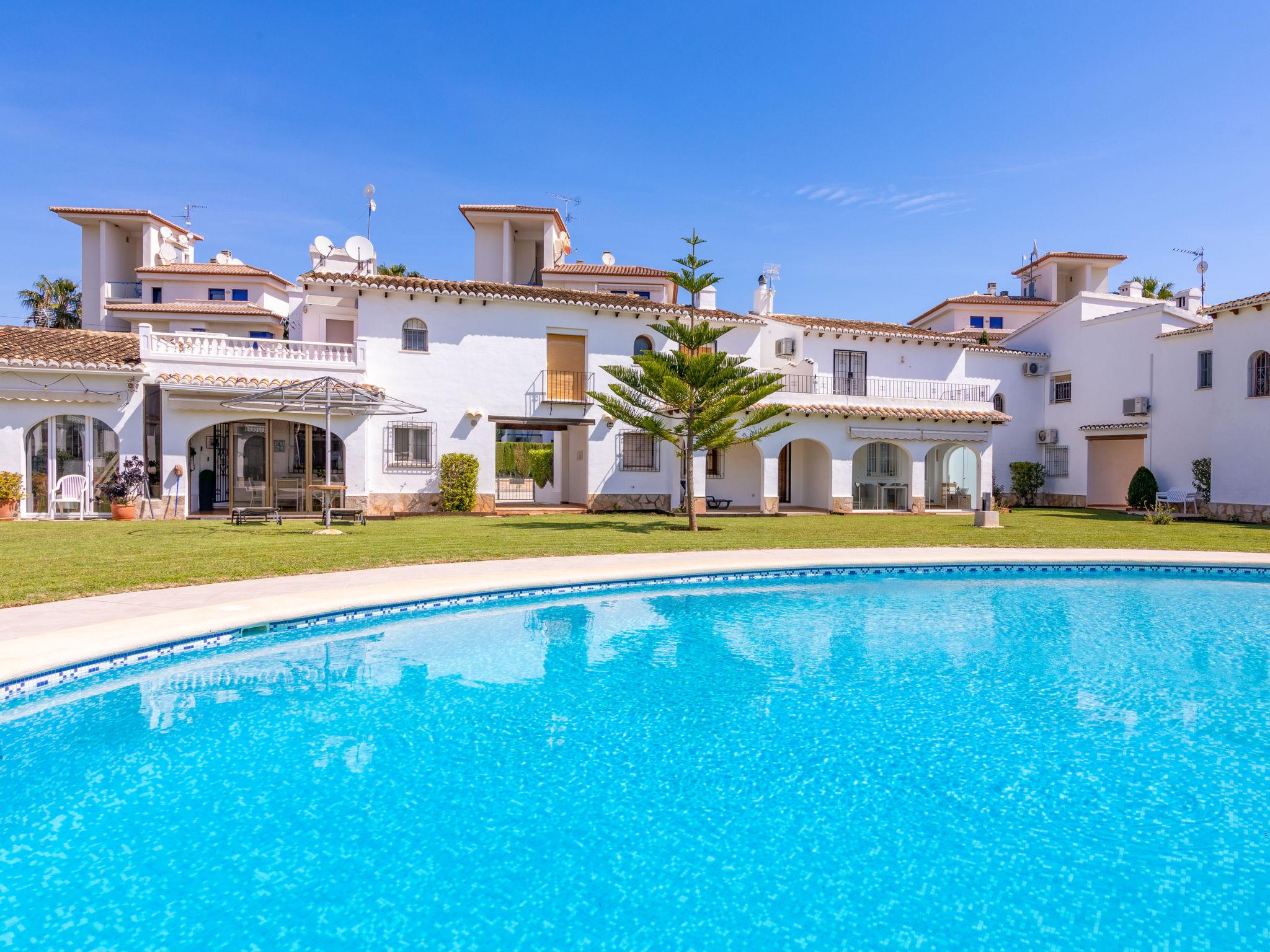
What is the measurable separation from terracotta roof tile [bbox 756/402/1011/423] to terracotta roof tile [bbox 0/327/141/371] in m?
18.9

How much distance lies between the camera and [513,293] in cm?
2261

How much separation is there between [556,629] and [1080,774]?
18.4ft

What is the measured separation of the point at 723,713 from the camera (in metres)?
5.97

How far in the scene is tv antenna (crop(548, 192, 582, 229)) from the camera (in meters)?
32.5

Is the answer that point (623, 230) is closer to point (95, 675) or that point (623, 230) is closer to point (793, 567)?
point (793, 567)

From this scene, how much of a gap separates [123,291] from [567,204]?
23.0 metres

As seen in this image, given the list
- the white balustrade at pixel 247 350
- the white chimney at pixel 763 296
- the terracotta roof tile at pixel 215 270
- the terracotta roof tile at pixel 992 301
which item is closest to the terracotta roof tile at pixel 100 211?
the terracotta roof tile at pixel 215 270

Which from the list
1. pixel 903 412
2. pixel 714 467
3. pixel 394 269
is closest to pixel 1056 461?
pixel 903 412

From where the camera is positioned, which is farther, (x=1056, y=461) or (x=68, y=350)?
(x=1056, y=461)

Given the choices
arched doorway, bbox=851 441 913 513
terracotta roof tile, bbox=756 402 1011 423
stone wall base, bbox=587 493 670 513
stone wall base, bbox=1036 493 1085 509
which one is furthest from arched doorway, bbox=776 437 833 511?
stone wall base, bbox=1036 493 1085 509

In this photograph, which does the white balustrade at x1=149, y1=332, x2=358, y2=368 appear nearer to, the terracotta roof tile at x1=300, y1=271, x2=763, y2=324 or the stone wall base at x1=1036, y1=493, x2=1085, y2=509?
the terracotta roof tile at x1=300, y1=271, x2=763, y2=324

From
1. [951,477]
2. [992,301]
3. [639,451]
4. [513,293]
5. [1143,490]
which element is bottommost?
[1143,490]

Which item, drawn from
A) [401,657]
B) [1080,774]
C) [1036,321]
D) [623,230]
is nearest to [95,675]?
[401,657]

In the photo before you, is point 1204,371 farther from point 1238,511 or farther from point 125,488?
point 125,488
